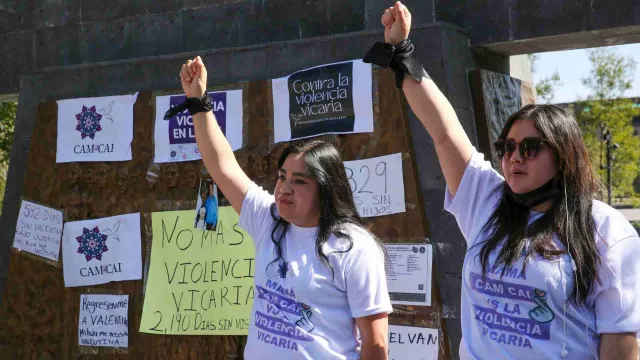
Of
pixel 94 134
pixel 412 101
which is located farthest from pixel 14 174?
pixel 412 101

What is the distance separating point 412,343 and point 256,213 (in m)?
2.29

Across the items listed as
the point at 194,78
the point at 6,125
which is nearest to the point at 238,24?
the point at 194,78

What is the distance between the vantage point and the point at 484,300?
2514mm

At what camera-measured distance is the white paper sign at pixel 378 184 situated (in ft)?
17.5

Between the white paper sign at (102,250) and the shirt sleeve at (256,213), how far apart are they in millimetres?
3251

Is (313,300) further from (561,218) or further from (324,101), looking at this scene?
(324,101)

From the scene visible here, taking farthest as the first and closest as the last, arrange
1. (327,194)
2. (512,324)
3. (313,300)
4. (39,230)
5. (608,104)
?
Result: (608,104) < (39,230) < (327,194) < (313,300) < (512,324)

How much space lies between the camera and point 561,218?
8.09 ft

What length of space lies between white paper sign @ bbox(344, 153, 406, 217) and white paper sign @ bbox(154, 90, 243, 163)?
96 centimetres

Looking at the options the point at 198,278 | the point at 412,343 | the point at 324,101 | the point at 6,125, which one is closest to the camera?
the point at 412,343

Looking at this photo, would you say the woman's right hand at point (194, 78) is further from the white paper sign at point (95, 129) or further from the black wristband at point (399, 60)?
the white paper sign at point (95, 129)

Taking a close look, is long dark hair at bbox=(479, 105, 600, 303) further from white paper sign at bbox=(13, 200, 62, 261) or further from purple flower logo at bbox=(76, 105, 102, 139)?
white paper sign at bbox=(13, 200, 62, 261)

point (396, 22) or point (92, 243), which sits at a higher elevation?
point (396, 22)

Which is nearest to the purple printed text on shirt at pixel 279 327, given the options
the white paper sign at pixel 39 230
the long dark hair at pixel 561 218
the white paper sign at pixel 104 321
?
the long dark hair at pixel 561 218
